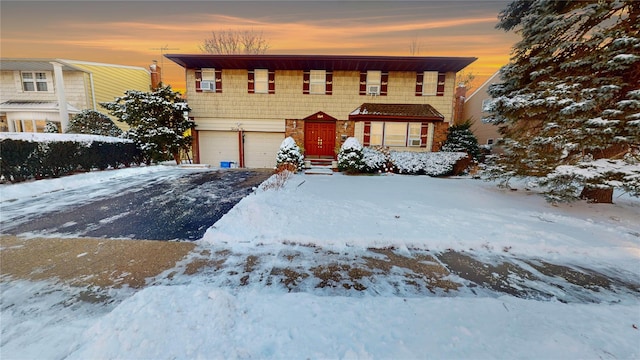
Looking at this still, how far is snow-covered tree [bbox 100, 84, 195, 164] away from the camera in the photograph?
12.2 meters

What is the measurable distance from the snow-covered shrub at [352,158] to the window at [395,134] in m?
3.00

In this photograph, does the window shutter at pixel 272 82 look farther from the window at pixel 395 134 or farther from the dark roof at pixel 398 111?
the window at pixel 395 134

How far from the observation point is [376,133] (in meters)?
14.0

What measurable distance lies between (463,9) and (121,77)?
23233 millimetres

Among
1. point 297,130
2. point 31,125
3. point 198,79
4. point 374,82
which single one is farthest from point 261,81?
point 31,125

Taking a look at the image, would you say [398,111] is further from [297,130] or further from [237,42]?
[237,42]

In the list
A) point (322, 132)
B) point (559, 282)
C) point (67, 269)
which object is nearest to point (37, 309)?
point (67, 269)

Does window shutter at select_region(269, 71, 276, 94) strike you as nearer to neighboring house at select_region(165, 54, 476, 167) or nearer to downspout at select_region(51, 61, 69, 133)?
neighboring house at select_region(165, 54, 476, 167)

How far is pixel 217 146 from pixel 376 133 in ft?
31.7

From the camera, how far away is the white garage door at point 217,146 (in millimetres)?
14789

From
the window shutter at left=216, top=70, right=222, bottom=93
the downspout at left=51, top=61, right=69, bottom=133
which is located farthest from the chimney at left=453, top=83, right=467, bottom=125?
the downspout at left=51, top=61, right=69, bottom=133

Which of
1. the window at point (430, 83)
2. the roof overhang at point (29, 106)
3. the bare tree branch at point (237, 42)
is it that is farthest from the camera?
the bare tree branch at point (237, 42)

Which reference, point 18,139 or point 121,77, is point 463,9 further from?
point 121,77

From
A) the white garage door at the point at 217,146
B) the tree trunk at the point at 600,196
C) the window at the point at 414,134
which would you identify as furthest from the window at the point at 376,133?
the tree trunk at the point at 600,196
